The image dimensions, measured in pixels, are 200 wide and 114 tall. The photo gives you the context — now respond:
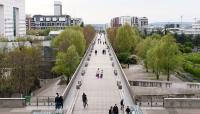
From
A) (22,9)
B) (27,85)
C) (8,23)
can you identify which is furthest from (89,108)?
(22,9)

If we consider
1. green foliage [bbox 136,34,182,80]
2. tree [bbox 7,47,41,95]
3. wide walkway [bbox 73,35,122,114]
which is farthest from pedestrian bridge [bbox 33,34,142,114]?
green foliage [bbox 136,34,182,80]

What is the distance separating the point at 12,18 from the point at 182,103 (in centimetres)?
10866

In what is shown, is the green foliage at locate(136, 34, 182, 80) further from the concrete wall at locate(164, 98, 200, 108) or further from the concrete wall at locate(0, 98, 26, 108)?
the concrete wall at locate(0, 98, 26, 108)

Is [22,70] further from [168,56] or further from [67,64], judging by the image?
[168,56]

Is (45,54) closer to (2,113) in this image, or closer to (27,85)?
(27,85)

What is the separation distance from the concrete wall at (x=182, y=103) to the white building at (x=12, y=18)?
8502 centimetres

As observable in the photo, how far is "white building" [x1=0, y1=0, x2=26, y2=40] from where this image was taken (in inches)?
4564

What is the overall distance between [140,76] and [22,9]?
9089 centimetres

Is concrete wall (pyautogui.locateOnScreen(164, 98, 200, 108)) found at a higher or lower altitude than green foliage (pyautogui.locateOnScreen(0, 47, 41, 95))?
higher

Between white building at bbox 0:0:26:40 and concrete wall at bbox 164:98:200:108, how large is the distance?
8502 cm

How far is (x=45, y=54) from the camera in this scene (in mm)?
81125

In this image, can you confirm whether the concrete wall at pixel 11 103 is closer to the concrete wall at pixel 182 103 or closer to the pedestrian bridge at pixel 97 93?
the pedestrian bridge at pixel 97 93

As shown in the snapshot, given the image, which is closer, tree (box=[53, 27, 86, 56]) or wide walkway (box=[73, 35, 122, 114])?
wide walkway (box=[73, 35, 122, 114])

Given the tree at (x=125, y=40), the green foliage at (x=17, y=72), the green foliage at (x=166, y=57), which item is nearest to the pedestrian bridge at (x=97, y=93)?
the green foliage at (x=17, y=72)
